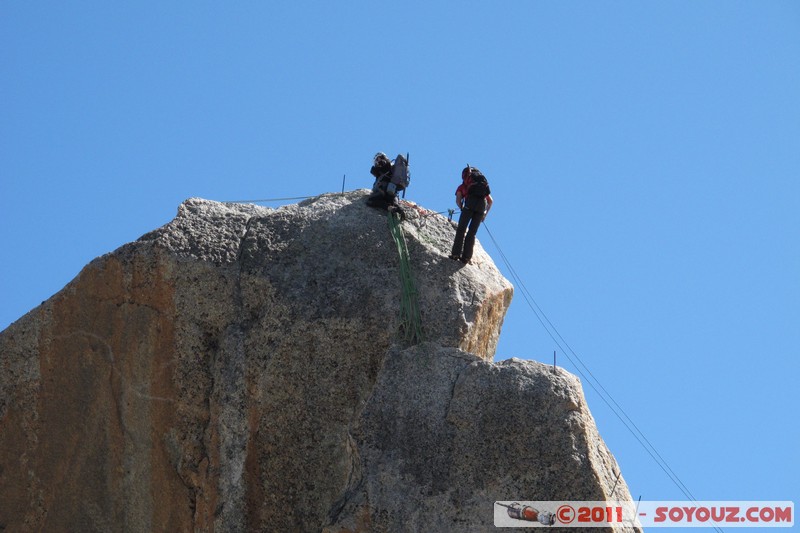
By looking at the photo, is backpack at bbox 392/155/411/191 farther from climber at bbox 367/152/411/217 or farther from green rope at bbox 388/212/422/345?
green rope at bbox 388/212/422/345

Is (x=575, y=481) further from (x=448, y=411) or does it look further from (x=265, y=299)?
(x=265, y=299)

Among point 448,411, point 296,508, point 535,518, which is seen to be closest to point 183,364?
point 296,508

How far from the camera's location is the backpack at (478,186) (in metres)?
15.6

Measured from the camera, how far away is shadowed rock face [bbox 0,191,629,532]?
44.3ft

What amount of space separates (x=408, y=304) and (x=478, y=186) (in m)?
1.88

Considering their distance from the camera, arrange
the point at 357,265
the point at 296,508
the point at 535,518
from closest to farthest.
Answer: the point at 535,518, the point at 296,508, the point at 357,265

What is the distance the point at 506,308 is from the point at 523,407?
2862 mm

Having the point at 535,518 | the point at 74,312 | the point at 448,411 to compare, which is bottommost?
the point at 535,518

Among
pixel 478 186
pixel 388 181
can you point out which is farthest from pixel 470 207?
pixel 388 181

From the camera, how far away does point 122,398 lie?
15164 millimetres

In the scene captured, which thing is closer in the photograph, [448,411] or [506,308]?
[448,411]

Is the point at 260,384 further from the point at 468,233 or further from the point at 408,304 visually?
the point at 468,233

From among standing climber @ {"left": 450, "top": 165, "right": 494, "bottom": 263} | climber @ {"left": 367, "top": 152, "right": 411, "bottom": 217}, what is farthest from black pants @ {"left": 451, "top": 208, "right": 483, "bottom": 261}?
climber @ {"left": 367, "top": 152, "right": 411, "bottom": 217}

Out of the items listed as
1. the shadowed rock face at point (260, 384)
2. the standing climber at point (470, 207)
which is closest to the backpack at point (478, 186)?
the standing climber at point (470, 207)
